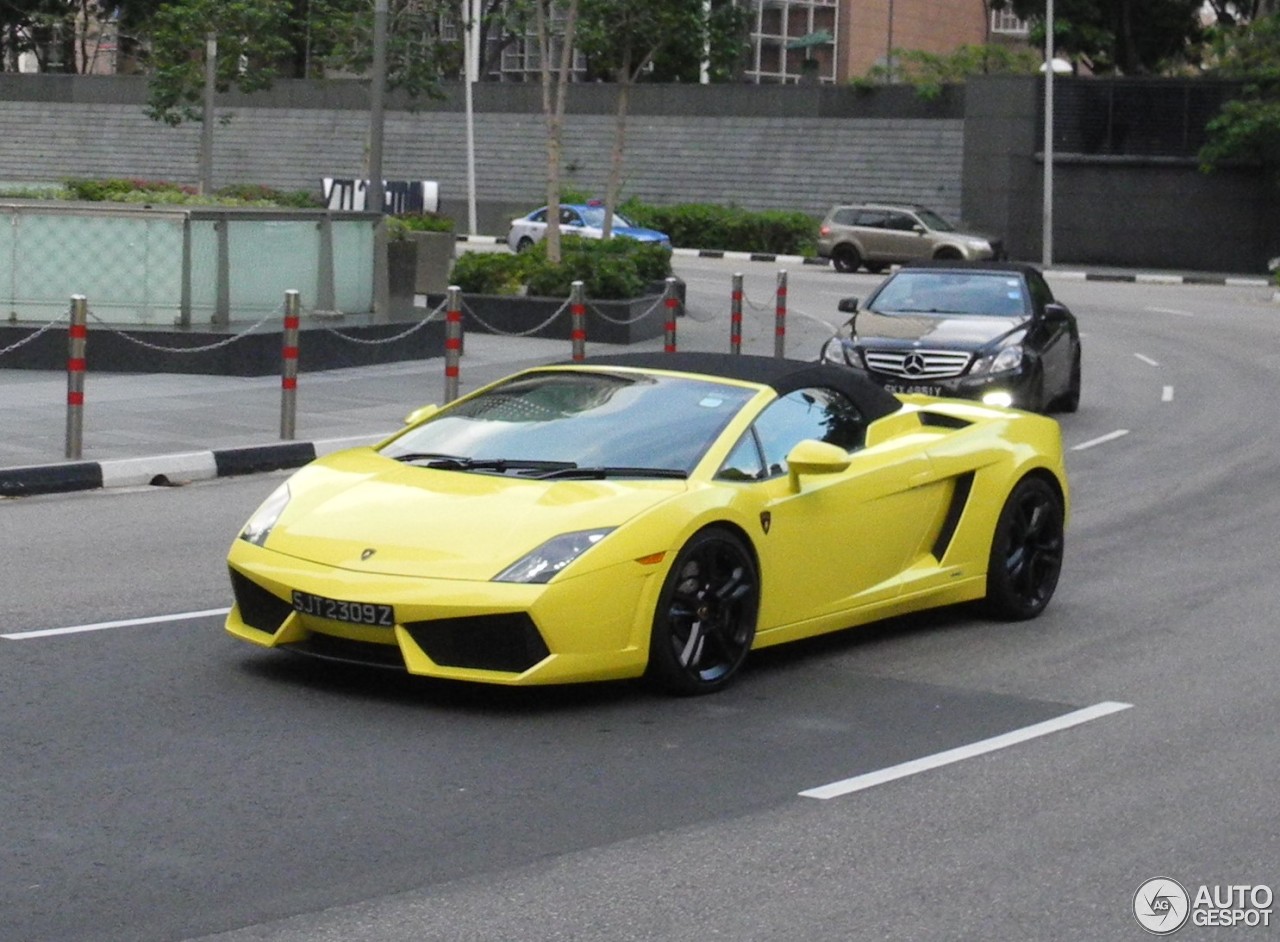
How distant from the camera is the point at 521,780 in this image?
21.7 ft

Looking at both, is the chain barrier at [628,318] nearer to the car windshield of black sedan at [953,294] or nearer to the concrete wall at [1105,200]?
the car windshield of black sedan at [953,294]

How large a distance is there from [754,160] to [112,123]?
75.4ft

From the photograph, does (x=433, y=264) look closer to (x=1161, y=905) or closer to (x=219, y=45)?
(x=219, y=45)

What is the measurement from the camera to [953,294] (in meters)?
19.5

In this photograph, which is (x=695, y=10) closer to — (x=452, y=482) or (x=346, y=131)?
(x=452, y=482)

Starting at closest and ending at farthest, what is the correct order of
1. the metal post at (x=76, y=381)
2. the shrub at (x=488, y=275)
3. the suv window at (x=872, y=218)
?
the metal post at (x=76, y=381), the shrub at (x=488, y=275), the suv window at (x=872, y=218)

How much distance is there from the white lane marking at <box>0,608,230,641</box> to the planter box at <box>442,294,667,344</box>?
16.9 meters

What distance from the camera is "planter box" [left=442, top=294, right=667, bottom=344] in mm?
26344

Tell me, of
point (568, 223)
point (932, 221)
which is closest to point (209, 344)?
point (568, 223)

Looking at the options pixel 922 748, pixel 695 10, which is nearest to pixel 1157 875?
pixel 922 748

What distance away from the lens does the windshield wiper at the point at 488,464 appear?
8.18m

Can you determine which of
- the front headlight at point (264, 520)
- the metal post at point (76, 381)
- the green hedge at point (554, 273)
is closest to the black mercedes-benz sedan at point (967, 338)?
the metal post at point (76, 381)

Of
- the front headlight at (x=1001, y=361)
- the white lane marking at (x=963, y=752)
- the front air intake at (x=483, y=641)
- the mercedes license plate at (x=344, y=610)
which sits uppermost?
the front headlight at (x=1001, y=361)

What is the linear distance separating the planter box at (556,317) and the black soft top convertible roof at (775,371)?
16558mm
